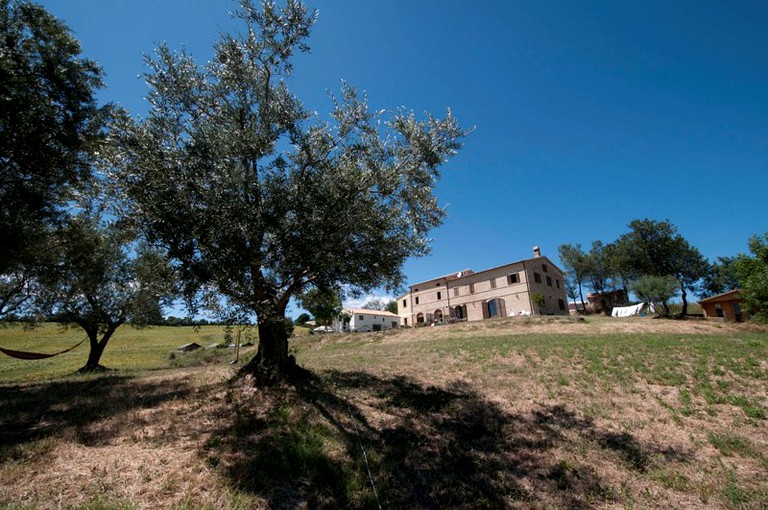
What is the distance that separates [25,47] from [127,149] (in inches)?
272

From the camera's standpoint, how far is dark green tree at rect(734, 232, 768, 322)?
31.9 meters

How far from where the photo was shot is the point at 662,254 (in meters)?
59.1

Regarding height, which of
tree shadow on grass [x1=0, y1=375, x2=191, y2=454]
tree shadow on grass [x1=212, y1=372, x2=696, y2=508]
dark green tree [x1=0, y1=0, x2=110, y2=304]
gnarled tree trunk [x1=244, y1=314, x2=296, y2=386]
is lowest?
tree shadow on grass [x1=212, y1=372, x2=696, y2=508]

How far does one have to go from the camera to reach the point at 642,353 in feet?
52.6

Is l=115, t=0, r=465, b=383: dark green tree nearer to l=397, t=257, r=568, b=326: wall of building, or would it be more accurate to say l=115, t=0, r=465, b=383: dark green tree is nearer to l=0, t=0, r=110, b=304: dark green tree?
l=0, t=0, r=110, b=304: dark green tree

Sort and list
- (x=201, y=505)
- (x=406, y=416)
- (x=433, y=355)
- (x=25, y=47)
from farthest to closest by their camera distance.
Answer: (x=433, y=355), (x=25, y=47), (x=406, y=416), (x=201, y=505)

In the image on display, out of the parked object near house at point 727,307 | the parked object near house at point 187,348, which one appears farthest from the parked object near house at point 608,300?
the parked object near house at point 187,348

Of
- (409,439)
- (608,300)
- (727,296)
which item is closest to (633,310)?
(727,296)

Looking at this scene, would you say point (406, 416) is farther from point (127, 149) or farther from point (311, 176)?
point (127, 149)

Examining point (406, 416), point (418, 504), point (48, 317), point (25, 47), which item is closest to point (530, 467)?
point (418, 504)

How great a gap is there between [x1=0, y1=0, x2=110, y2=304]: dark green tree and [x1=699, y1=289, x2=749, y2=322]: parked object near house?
206ft

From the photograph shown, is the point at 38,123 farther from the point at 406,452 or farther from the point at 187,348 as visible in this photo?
the point at 187,348

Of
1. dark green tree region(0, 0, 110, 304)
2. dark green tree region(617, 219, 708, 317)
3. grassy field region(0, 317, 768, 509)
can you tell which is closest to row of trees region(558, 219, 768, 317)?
dark green tree region(617, 219, 708, 317)

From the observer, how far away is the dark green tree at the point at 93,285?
14727 mm
